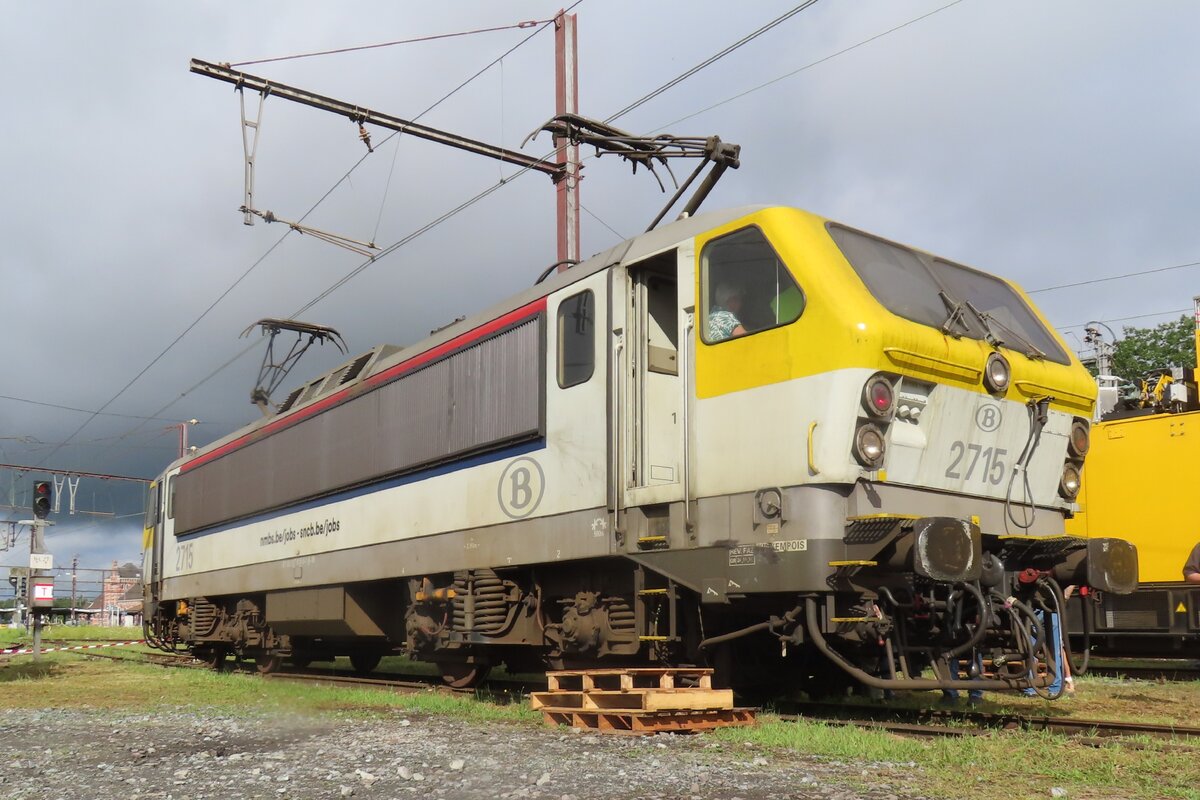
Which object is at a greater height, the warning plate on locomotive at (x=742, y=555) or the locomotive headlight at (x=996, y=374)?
the locomotive headlight at (x=996, y=374)

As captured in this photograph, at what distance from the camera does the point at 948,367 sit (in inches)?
298

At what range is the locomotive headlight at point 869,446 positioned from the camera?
277 inches

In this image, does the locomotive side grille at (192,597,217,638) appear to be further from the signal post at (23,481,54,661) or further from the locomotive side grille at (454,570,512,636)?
the locomotive side grille at (454,570,512,636)

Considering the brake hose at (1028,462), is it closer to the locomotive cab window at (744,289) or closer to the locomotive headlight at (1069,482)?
the locomotive headlight at (1069,482)

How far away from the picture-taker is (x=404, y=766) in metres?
6.32

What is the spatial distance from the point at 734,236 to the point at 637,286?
1090 mm

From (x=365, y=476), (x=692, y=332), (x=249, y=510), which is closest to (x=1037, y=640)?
(x=692, y=332)

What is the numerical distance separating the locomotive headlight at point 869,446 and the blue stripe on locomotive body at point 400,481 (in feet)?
10.2

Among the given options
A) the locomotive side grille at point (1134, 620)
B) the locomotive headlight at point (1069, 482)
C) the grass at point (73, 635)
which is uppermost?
the locomotive headlight at point (1069, 482)

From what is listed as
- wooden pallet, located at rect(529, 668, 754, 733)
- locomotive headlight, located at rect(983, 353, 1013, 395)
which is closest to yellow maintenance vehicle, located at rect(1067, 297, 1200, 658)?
locomotive headlight, located at rect(983, 353, 1013, 395)

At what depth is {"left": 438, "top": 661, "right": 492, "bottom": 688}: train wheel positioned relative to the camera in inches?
441

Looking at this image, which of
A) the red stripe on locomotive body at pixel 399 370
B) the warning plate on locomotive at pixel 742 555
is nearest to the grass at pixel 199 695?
the warning plate on locomotive at pixel 742 555

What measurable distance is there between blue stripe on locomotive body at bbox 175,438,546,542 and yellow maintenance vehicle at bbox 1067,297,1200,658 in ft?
24.5

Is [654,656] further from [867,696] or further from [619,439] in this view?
[867,696]
